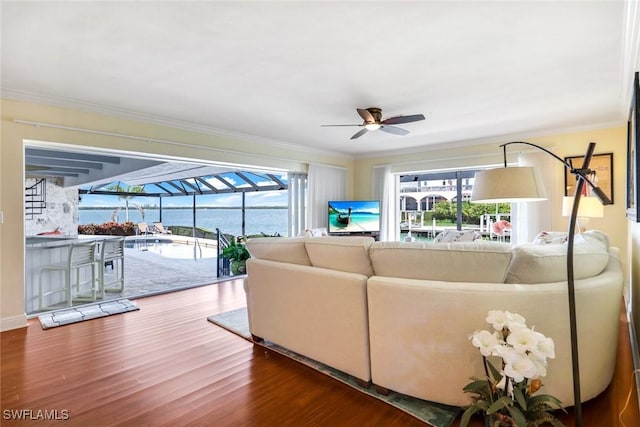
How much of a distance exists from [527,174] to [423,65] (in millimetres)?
1156

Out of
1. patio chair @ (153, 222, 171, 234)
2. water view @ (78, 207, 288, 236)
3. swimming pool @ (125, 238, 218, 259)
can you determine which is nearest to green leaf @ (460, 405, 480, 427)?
water view @ (78, 207, 288, 236)

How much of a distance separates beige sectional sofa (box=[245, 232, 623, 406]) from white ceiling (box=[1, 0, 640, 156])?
138 centimetres

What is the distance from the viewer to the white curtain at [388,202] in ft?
20.4

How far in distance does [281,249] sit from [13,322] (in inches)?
112

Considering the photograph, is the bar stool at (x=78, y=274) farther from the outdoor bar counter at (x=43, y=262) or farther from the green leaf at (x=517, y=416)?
the green leaf at (x=517, y=416)

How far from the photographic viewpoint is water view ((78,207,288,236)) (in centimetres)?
743

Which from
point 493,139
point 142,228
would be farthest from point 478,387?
point 142,228

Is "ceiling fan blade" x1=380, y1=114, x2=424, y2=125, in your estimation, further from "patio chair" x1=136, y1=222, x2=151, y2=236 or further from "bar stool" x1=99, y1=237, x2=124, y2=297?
"patio chair" x1=136, y1=222, x2=151, y2=236

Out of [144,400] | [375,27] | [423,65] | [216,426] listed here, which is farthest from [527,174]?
[144,400]

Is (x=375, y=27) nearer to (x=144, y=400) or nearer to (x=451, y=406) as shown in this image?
(x=451, y=406)

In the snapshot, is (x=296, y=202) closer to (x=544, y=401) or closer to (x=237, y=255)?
(x=237, y=255)

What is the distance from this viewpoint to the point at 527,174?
2.12 m

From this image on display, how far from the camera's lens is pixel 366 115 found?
3.18 metres

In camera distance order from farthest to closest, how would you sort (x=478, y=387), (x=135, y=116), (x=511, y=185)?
(x=135, y=116)
(x=511, y=185)
(x=478, y=387)
